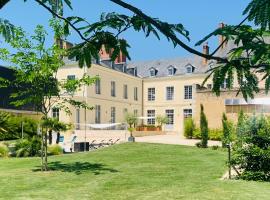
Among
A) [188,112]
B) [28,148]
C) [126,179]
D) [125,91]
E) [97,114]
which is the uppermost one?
[125,91]

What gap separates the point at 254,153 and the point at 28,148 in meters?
13.6

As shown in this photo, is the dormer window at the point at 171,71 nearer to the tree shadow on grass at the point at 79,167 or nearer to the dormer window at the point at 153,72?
the dormer window at the point at 153,72

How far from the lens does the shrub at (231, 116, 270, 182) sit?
48.0 ft

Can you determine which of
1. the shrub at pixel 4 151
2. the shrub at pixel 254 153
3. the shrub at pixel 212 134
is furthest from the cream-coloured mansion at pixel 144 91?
the shrub at pixel 254 153

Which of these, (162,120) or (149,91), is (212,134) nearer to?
(162,120)

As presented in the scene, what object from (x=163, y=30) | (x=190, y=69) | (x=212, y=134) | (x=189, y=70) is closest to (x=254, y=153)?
(x=163, y=30)

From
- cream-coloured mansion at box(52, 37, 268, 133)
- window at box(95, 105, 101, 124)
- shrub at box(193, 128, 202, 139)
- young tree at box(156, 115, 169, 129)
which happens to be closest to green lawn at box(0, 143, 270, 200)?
shrub at box(193, 128, 202, 139)

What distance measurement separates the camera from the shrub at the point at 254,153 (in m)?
14.6

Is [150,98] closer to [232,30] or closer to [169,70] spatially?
[169,70]

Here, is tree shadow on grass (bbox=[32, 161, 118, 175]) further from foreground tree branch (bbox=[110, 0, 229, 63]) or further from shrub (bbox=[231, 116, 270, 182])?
foreground tree branch (bbox=[110, 0, 229, 63])

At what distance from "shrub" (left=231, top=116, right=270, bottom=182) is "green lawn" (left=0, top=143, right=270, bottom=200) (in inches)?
35.9

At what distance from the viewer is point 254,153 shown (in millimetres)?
14945

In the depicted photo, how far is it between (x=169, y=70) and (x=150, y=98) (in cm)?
444

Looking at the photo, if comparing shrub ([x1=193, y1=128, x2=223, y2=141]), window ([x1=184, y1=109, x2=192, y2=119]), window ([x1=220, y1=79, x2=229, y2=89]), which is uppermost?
window ([x1=184, y1=109, x2=192, y2=119])
